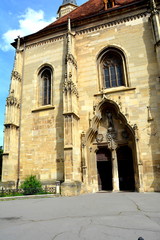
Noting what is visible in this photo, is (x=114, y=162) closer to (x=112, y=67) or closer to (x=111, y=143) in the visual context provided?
(x=111, y=143)

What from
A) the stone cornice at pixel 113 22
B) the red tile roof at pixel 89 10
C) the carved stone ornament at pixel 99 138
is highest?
the red tile roof at pixel 89 10

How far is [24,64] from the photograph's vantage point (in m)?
15.9

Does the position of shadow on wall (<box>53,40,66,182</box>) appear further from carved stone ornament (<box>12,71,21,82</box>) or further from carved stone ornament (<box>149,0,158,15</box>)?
carved stone ornament (<box>149,0,158,15</box>)

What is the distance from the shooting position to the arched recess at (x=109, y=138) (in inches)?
460

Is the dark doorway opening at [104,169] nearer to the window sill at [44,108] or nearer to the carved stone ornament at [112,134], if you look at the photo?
the carved stone ornament at [112,134]

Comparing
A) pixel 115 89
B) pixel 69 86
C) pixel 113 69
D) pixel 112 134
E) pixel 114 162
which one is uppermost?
pixel 113 69

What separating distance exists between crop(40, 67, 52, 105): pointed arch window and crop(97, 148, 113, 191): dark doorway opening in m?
5.47

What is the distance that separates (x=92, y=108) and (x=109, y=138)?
230cm

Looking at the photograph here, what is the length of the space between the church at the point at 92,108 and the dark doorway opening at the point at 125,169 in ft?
0.19

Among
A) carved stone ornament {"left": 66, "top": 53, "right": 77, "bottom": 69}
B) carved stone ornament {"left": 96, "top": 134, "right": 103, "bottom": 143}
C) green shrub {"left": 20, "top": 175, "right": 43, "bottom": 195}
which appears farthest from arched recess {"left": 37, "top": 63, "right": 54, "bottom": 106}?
green shrub {"left": 20, "top": 175, "right": 43, "bottom": 195}

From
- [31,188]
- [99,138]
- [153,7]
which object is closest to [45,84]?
[99,138]

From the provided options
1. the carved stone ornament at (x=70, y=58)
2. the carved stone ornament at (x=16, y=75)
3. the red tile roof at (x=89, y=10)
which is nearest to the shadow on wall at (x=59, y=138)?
the carved stone ornament at (x=70, y=58)

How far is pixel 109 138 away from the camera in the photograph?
12.3m

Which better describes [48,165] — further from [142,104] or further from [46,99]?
[142,104]
